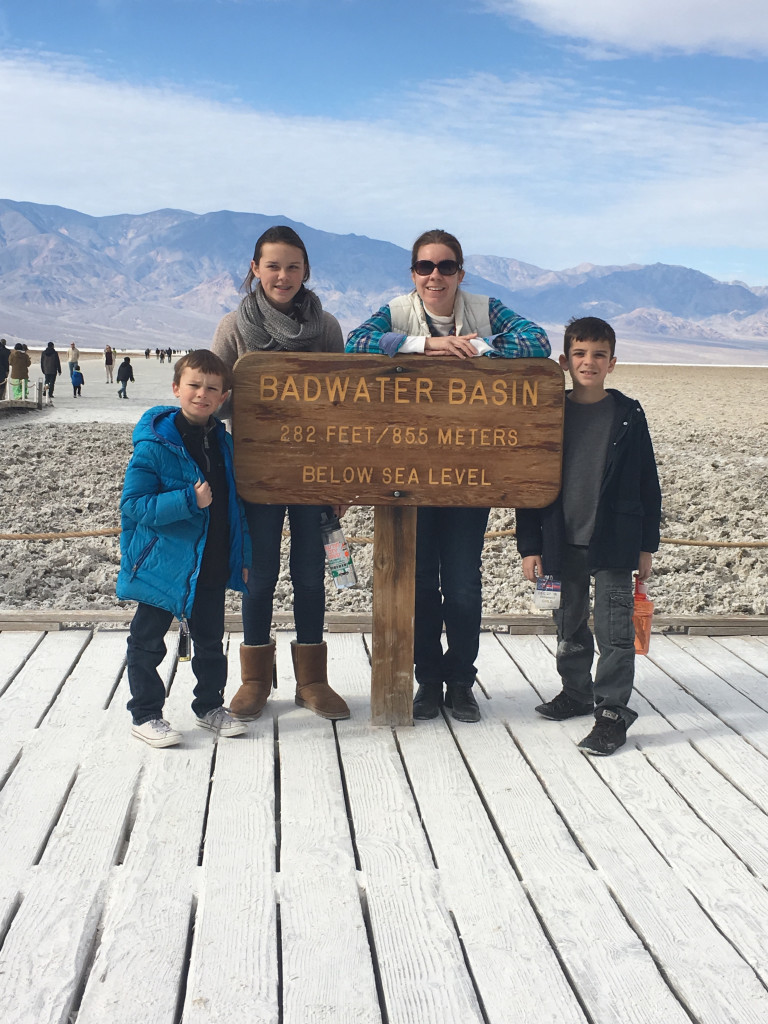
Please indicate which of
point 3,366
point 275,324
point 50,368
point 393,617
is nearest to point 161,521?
point 275,324

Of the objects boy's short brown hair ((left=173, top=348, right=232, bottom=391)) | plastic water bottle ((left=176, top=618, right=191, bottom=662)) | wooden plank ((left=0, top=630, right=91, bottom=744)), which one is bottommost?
wooden plank ((left=0, top=630, right=91, bottom=744))

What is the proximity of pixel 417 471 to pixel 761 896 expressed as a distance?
1750mm

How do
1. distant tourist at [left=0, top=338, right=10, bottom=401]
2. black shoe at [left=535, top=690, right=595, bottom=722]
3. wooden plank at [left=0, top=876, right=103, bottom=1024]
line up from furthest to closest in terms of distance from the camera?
distant tourist at [left=0, top=338, right=10, bottom=401] < black shoe at [left=535, top=690, right=595, bottom=722] < wooden plank at [left=0, top=876, right=103, bottom=1024]

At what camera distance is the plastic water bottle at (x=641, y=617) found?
3.93 metres

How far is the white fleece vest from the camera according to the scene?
373 cm

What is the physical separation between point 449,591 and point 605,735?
78 centimetres

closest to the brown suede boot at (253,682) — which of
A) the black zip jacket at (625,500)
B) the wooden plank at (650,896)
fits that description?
the wooden plank at (650,896)

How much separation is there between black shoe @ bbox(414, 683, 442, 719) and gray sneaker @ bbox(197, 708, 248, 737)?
26.5 inches

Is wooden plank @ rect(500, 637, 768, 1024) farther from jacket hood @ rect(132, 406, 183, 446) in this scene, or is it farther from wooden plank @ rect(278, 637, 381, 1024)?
jacket hood @ rect(132, 406, 183, 446)

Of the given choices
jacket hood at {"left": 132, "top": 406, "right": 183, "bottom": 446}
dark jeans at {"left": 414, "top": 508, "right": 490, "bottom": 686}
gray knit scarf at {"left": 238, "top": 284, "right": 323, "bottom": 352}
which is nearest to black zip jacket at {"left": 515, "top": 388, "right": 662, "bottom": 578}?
dark jeans at {"left": 414, "top": 508, "right": 490, "bottom": 686}

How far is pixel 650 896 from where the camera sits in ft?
8.82

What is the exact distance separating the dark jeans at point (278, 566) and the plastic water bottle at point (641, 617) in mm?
1206

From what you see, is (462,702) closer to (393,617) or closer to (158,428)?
(393,617)

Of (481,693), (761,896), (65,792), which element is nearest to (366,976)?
(761,896)
